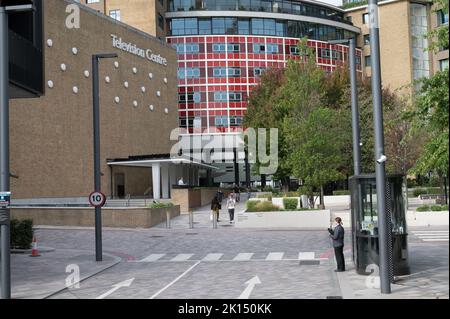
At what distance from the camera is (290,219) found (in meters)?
33.1

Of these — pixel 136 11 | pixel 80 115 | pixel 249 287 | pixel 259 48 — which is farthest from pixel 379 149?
pixel 259 48

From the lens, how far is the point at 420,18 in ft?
279

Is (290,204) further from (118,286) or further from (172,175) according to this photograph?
(172,175)

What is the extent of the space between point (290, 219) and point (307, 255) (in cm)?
1180

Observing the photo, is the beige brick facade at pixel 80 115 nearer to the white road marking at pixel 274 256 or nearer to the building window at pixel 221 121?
the building window at pixel 221 121

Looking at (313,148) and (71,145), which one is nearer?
(313,148)

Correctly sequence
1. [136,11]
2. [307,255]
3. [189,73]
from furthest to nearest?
[189,73] → [136,11] → [307,255]

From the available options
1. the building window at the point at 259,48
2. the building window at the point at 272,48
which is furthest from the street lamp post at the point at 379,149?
the building window at the point at 272,48

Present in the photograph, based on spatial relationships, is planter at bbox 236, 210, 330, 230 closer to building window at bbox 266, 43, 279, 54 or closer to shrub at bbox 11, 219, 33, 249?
shrub at bbox 11, 219, 33, 249

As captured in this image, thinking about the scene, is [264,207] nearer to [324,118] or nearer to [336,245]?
[324,118]

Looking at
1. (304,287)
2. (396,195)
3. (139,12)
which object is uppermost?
(139,12)

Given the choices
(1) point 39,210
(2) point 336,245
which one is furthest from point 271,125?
(2) point 336,245

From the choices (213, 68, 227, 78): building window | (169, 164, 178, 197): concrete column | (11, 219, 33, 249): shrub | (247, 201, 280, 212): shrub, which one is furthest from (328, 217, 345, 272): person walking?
(213, 68, 227, 78): building window
